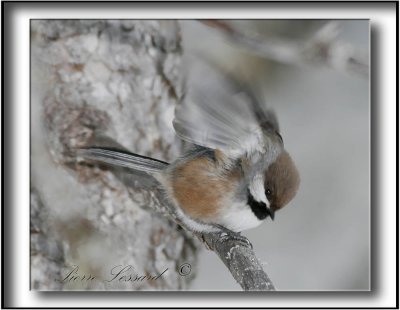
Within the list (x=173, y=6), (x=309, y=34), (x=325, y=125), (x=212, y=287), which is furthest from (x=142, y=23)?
(x=212, y=287)

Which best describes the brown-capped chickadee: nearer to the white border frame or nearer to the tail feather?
the tail feather

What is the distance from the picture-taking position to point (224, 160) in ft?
5.82

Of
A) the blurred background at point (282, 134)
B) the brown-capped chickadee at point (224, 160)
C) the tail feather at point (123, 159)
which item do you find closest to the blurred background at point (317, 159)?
the blurred background at point (282, 134)

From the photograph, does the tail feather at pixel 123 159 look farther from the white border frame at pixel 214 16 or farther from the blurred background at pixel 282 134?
the white border frame at pixel 214 16

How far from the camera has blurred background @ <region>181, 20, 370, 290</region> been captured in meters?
1.81

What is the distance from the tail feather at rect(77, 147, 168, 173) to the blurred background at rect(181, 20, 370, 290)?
352mm

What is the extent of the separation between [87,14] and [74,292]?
0.84 m

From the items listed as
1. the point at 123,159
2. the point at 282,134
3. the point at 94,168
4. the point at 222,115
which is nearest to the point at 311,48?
the point at 282,134

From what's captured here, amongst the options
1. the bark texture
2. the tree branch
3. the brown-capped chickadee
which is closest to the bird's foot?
the brown-capped chickadee

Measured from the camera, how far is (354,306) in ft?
5.91

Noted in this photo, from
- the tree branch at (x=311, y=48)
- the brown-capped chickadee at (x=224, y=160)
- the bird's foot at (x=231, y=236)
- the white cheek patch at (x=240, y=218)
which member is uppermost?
the tree branch at (x=311, y=48)

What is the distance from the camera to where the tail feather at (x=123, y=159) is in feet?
6.08

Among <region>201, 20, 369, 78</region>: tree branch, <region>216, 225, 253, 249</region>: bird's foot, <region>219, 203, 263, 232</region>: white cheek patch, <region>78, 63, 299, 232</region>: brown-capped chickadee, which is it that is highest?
<region>201, 20, 369, 78</region>: tree branch

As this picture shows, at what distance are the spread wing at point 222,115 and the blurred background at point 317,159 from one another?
0.15 meters
